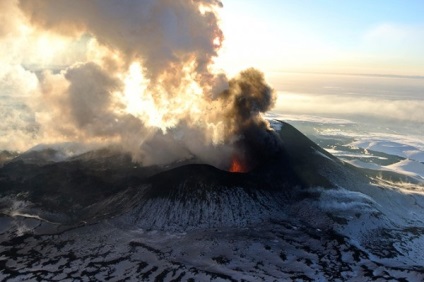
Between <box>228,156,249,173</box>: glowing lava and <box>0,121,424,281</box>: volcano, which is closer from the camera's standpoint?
<box>0,121,424,281</box>: volcano

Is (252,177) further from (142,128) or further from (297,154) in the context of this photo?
(142,128)

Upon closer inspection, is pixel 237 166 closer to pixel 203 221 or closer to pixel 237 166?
pixel 237 166

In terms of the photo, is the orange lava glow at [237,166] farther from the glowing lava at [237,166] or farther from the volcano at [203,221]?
the volcano at [203,221]

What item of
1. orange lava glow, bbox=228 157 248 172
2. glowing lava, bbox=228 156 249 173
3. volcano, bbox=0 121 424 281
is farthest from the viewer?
orange lava glow, bbox=228 157 248 172

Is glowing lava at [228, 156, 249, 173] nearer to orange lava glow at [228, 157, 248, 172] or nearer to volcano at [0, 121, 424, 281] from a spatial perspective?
orange lava glow at [228, 157, 248, 172]

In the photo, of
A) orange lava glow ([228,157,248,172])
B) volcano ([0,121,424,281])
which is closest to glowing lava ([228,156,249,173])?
orange lava glow ([228,157,248,172])

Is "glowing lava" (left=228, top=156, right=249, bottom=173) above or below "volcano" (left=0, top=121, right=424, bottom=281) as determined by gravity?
above

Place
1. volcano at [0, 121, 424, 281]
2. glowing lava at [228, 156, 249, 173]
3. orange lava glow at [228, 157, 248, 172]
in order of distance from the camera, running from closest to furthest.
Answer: volcano at [0, 121, 424, 281]
glowing lava at [228, 156, 249, 173]
orange lava glow at [228, 157, 248, 172]

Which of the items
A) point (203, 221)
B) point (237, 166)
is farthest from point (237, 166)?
point (203, 221)
